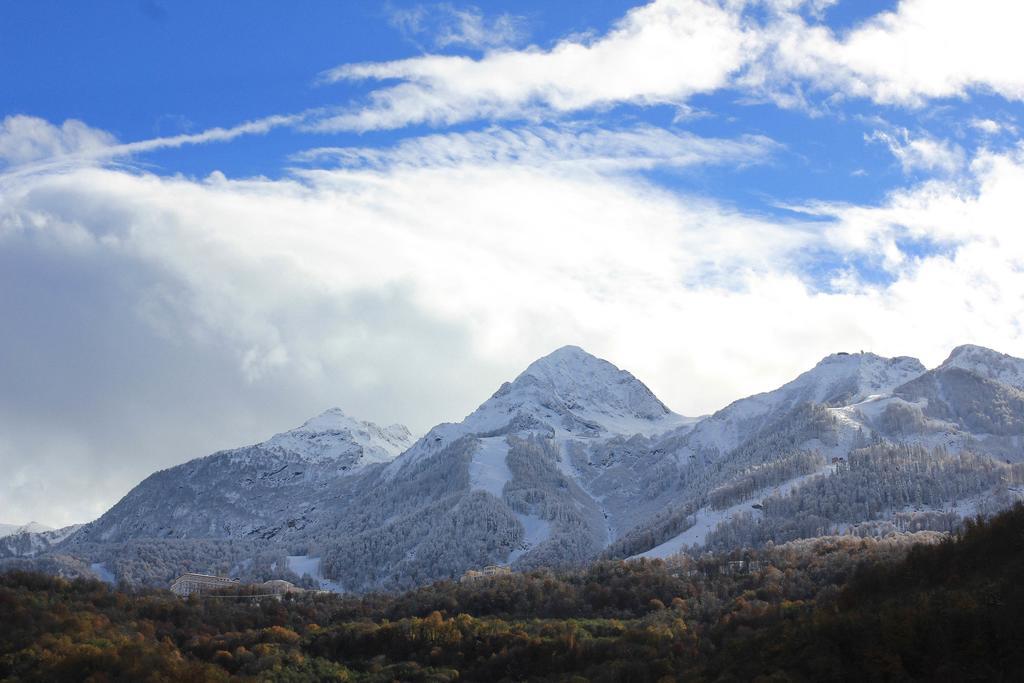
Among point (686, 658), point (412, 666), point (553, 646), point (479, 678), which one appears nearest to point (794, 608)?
point (686, 658)

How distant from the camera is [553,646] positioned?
11894 centimetres

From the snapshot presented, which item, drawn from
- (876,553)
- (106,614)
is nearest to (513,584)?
(876,553)

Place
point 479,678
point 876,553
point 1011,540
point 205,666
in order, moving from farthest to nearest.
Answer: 1. point 876,553
2. point 479,678
3. point 205,666
4. point 1011,540

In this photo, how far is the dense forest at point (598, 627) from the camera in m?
72.8

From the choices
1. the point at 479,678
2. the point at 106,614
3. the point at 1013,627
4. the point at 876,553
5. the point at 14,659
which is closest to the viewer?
the point at 1013,627

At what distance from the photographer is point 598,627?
137125mm

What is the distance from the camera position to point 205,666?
349ft

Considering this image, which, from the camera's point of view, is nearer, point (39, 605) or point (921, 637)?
point (921, 637)

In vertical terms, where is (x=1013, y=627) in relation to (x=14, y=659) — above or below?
below

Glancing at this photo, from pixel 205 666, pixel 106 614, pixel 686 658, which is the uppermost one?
pixel 106 614

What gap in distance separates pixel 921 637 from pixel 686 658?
33.6 m

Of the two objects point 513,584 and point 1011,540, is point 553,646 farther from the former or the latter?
→ point 513,584

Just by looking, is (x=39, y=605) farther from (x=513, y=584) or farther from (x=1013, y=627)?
(x=1013, y=627)

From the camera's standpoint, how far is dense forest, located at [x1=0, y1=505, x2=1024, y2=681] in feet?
239
